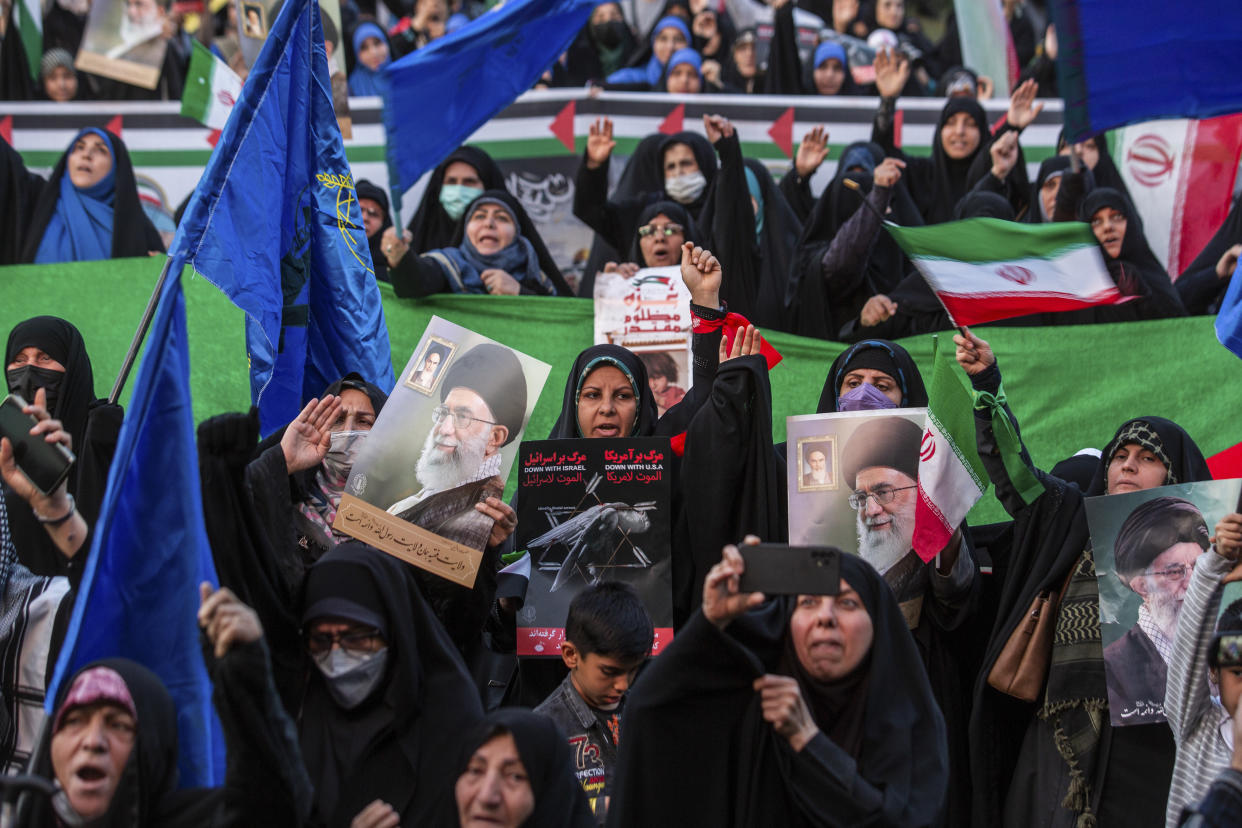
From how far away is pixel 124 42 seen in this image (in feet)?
29.5

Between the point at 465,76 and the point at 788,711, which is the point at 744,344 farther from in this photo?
the point at 465,76

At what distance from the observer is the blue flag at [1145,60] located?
5094mm

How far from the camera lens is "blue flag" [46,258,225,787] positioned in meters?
3.23

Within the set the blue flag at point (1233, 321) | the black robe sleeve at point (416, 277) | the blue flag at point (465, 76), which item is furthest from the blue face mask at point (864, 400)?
the black robe sleeve at point (416, 277)

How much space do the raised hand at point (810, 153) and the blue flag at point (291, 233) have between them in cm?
273

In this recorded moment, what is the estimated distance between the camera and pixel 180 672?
328 centimetres

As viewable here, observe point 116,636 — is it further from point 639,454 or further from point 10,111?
point 10,111

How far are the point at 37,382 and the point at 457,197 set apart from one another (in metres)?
2.75

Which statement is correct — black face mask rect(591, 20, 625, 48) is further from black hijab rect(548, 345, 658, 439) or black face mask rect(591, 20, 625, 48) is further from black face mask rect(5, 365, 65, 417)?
black face mask rect(5, 365, 65, 417)

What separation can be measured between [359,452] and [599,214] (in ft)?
9.67

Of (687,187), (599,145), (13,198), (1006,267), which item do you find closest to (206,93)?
(13,198)

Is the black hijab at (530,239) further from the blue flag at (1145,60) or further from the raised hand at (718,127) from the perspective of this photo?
the blue flag at (1145,60)

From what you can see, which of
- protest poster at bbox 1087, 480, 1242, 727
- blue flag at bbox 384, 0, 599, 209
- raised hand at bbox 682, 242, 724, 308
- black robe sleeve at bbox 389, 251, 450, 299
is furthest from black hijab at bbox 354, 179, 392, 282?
A: protest poster at bbox 1087, 480, 1242, 727

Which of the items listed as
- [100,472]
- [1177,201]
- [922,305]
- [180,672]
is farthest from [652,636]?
[1177,201]
